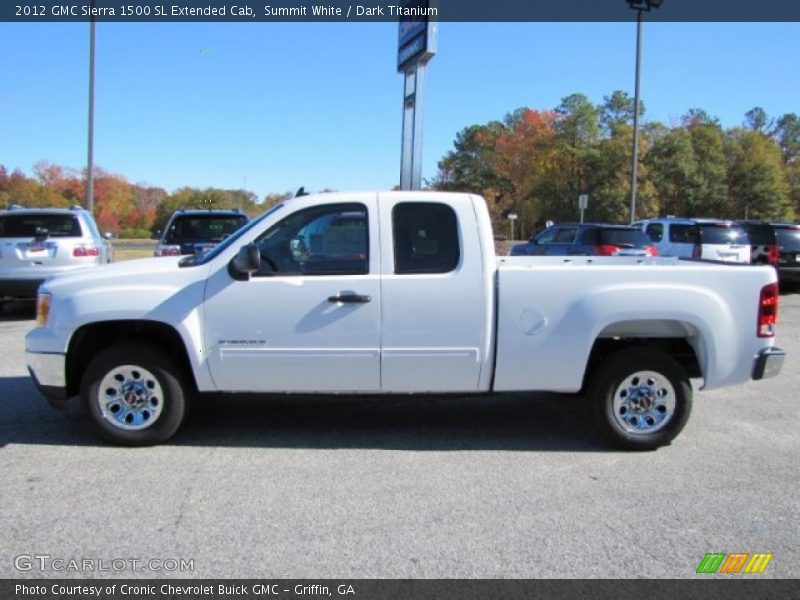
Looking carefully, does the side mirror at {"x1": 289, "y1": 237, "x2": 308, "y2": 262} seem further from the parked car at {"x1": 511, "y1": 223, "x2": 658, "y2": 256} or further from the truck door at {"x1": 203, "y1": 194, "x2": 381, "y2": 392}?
the parked car at {"x1": 511, "y1": 223, "x2": 658, "y2": 256}

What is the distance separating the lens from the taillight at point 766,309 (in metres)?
5.06

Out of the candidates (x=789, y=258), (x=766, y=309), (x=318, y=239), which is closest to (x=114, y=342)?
(x=318, y=239)

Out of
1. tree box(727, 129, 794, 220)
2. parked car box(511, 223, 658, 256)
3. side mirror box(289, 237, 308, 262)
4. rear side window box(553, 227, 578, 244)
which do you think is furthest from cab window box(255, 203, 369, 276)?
tree box(727, 129, 794, 220)

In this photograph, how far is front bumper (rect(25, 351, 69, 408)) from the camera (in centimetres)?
507

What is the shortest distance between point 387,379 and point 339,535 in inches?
58.4

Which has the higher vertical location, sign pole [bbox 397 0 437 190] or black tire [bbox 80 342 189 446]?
sign pole [bbox 397 0 437 190]

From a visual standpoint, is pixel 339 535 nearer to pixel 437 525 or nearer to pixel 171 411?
pixel 437 525

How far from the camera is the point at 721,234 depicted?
1628cm

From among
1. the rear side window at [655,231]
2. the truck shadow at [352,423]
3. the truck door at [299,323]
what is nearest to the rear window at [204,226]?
the truck shadow at [352,423]

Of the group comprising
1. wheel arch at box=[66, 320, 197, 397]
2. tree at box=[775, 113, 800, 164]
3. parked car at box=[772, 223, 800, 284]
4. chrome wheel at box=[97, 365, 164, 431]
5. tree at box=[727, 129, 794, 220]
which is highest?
tree at box=[775, 113, 800, 164]

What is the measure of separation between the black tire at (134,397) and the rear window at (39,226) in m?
7.42

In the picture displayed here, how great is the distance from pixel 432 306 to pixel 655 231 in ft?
48.2

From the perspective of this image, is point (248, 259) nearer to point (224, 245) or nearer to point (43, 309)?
point (224, 245)

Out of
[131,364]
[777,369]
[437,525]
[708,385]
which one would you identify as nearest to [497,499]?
[437,525]
